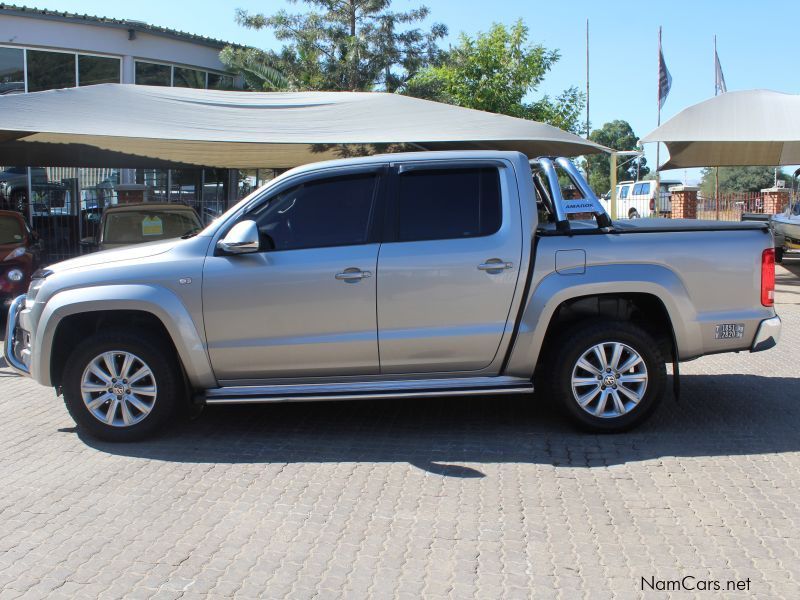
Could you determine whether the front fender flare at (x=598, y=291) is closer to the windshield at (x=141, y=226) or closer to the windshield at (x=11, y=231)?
the windshield at (x=141, y=226)

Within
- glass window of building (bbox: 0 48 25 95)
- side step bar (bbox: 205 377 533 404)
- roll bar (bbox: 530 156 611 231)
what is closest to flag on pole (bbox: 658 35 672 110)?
glass window of building (bbox: 0 48 25 95)

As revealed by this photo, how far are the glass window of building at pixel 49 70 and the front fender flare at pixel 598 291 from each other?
1796 centimetres

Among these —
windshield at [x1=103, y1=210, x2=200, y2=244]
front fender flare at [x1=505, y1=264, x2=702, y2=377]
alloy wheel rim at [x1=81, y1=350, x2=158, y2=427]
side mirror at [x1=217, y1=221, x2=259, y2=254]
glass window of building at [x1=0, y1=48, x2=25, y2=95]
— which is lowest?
alloy wheel rim at [x1=81, y1=350, x2=158, y2=427]

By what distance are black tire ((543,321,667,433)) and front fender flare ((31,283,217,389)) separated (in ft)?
7.78

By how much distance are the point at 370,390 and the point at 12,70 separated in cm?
1810

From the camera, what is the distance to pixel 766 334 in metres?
5.55

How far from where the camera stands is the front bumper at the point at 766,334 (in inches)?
218

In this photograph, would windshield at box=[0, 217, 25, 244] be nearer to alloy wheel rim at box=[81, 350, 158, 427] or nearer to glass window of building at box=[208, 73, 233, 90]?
alloy wheel rim at box=[81, 350, 158, 427]

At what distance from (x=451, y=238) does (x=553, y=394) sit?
4.16ft

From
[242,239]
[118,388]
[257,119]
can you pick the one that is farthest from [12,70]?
[242,239]

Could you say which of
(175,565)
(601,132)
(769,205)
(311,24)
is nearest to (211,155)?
(311,24)

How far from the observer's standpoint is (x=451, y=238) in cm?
552

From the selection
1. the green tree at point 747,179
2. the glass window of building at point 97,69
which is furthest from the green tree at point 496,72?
the green tree at point 747,179

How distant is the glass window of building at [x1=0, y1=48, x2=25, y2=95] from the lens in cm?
1948
